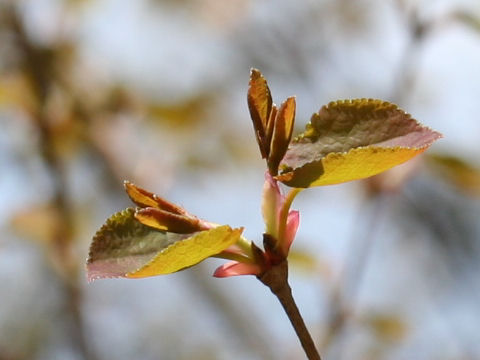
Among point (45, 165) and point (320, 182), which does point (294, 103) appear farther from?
point (45, 165)

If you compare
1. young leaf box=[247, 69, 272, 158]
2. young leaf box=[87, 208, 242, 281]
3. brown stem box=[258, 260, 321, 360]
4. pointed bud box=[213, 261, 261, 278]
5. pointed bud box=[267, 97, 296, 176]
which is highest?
young leaf box=[247, 69, 272, 158]

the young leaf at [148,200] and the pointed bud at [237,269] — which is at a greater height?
the young leaf at [148,200]

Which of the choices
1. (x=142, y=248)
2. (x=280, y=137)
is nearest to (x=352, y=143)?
(x=280, y=137)

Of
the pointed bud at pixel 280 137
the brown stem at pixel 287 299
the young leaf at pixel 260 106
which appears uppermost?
the young leaf at pixel 260 106

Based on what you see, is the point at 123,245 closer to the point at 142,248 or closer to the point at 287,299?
the point at 142,248

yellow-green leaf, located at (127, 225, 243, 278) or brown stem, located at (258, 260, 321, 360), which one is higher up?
yellow-green leaf, located at (127, 225, 243, 278)

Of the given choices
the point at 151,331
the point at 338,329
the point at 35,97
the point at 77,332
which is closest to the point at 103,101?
the point at 35,97
